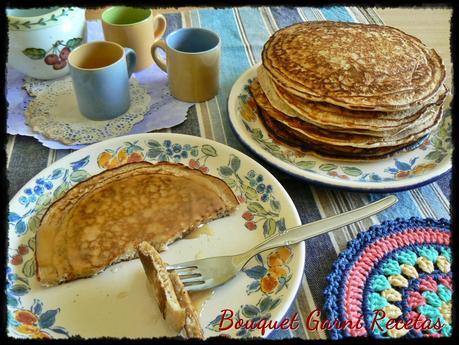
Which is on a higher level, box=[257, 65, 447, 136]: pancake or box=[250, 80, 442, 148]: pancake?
box=[257, 65, 447, 136]: pancake

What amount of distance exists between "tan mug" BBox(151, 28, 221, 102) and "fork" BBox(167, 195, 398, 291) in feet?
2.00

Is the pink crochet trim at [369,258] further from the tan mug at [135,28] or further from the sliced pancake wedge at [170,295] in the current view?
the tan mug at [135,28]

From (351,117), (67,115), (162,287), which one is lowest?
(67,115)

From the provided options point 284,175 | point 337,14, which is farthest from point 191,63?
point 337,14

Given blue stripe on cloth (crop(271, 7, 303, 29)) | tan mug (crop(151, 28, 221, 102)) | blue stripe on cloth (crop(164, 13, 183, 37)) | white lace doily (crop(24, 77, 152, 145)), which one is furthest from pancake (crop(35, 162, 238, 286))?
blue stripe on cloth (crop(271, 7, 303, 29))

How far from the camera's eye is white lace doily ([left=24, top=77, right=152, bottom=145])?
3.89 feet

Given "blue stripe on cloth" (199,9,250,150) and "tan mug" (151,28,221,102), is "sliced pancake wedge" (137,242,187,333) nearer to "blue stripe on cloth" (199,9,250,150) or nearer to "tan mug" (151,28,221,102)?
"blue stripe on cloth" (199,9,250,150)

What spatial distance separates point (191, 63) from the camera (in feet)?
4.10

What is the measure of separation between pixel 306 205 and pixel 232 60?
2.31ft

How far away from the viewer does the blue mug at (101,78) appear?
3.84 ft

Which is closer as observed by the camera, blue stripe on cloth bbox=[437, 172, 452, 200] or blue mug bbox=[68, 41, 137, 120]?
blue stripe on cloth bbox=[437, 172, 452, 200]

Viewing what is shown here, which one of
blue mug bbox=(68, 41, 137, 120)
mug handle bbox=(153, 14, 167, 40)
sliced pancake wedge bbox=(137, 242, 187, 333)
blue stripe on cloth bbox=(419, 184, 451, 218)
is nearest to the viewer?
sliced pancake wedge bbox=(137, 242, 187, 333)

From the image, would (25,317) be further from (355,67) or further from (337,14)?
(337,14)

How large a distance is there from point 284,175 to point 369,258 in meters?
0.30
